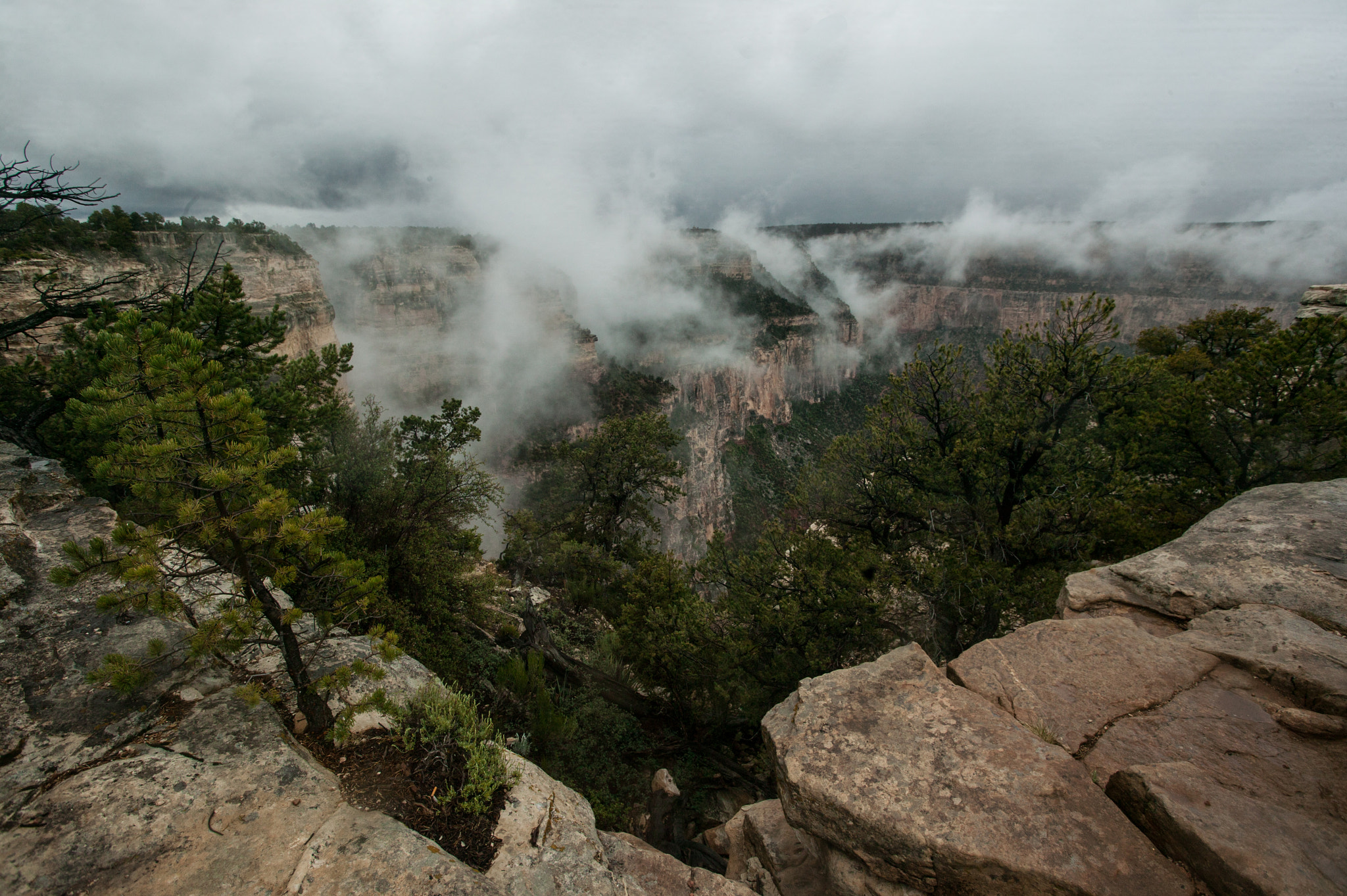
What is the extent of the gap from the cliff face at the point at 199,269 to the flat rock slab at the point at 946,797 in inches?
694

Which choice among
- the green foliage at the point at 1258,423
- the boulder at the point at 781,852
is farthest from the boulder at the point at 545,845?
the green foliage at the point at 1258,423

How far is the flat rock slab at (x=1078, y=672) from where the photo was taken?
5.38 meters

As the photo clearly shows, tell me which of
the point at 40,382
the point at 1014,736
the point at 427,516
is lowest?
the point at 427,516

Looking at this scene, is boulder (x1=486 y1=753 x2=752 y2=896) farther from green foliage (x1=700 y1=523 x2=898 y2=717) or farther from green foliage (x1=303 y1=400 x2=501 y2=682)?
green foliage (x1=303 y1=400 x2=501 y2=682)

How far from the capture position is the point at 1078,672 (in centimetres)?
586

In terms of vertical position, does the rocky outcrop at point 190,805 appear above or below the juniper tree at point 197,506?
below

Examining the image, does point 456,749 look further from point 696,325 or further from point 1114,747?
point 696,325

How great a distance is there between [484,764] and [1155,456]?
16.6 meters

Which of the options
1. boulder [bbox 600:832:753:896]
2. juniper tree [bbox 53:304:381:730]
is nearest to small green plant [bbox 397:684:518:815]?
juniper tree [bbox 53:304:381:730]

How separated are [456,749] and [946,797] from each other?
5.19m

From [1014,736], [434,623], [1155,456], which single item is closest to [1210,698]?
[1014,736]

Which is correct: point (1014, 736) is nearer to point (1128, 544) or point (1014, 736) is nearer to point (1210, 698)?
point (1210, 698)

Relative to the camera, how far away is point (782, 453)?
255 ft

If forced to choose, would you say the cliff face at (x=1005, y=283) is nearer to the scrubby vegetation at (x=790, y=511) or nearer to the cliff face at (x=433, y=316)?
the cliff face at (x=433, y=316)
